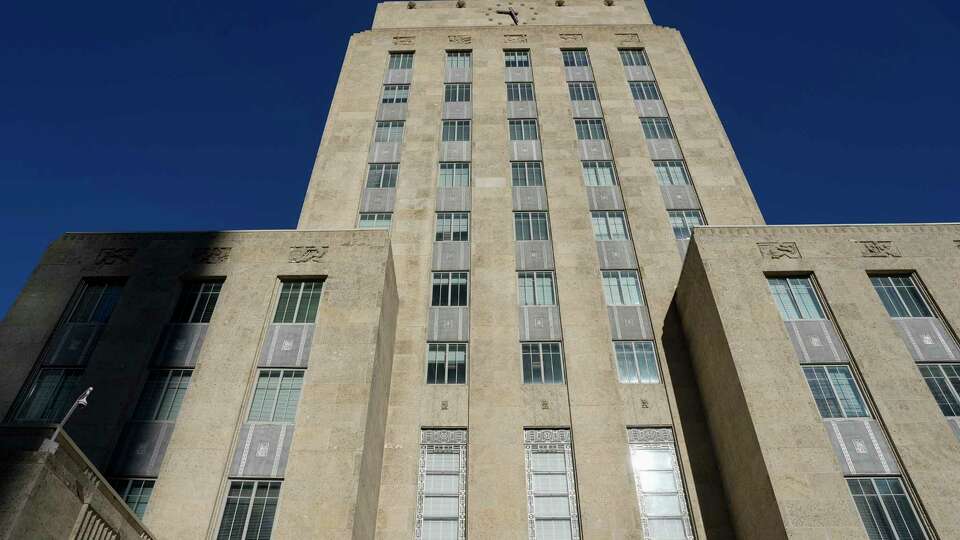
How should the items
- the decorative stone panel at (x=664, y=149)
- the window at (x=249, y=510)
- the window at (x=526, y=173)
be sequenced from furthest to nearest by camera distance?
the decorative stone panel at (x=664, y=149) → the window at (x=526, y=173) → the window at (x=249, y=510)

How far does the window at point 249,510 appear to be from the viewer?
699 inches

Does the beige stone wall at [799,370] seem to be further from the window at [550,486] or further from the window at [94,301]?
the window at [94,301]

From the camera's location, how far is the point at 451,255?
28.8m

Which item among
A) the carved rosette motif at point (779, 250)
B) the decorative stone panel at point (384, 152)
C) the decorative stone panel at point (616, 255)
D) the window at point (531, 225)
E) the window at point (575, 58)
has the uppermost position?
the window at point (575, 58)

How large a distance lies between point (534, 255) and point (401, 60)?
19051 mm

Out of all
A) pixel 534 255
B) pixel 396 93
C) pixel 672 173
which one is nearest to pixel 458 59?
pixel 396 93

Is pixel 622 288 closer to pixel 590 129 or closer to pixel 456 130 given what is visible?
pixel 590 129

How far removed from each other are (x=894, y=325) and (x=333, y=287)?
1948 centimetres

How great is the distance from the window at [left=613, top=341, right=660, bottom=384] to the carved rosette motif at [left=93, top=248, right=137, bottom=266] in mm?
19180

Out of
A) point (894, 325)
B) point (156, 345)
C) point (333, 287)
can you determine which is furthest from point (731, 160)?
point (156, 345)

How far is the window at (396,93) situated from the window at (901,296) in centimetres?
2580

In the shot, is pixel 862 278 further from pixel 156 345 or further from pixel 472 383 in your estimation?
pixel 156 345

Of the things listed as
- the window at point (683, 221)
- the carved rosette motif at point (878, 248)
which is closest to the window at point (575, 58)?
the window at point (683, 221)

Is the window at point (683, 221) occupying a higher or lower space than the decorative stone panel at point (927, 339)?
higher
